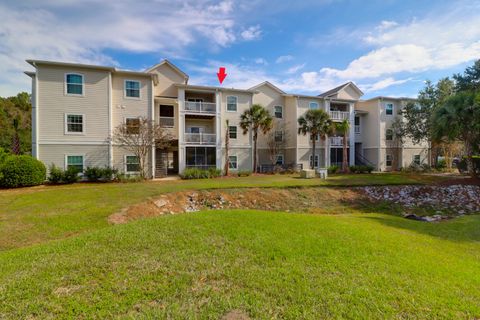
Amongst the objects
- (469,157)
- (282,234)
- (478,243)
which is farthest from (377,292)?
(469,157)

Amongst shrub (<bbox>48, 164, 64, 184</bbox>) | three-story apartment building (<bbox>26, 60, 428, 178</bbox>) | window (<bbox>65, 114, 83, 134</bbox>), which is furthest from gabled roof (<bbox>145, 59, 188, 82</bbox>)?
shrub (<bbox>48, 164, 64, 184</bbox>)

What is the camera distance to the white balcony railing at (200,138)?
2162cm

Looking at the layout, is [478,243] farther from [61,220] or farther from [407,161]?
[407,161]

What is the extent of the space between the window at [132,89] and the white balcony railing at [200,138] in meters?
5.32

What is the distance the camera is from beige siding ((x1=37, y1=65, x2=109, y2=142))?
55.1 ft

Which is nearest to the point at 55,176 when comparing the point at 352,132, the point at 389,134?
the point at 352,132

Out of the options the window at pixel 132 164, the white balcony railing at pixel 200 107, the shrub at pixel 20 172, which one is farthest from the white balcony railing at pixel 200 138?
the shrub at pixel 20 172

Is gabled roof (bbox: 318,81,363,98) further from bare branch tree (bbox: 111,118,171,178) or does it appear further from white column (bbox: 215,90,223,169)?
bare branch tree (bbox: 111,118,171,178)

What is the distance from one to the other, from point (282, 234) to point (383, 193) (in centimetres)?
1292

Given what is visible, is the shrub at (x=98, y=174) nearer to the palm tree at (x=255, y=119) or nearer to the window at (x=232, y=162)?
the window at (x=232, y=162)

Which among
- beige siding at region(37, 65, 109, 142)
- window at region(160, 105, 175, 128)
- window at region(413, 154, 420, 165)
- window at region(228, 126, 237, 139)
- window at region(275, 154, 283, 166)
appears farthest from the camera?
window at region(413, 154, 420, 165)

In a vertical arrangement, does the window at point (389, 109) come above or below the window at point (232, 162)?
above

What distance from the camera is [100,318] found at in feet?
Answer: 9.01

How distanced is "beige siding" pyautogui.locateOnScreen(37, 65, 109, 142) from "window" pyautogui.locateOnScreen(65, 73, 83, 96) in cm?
22
